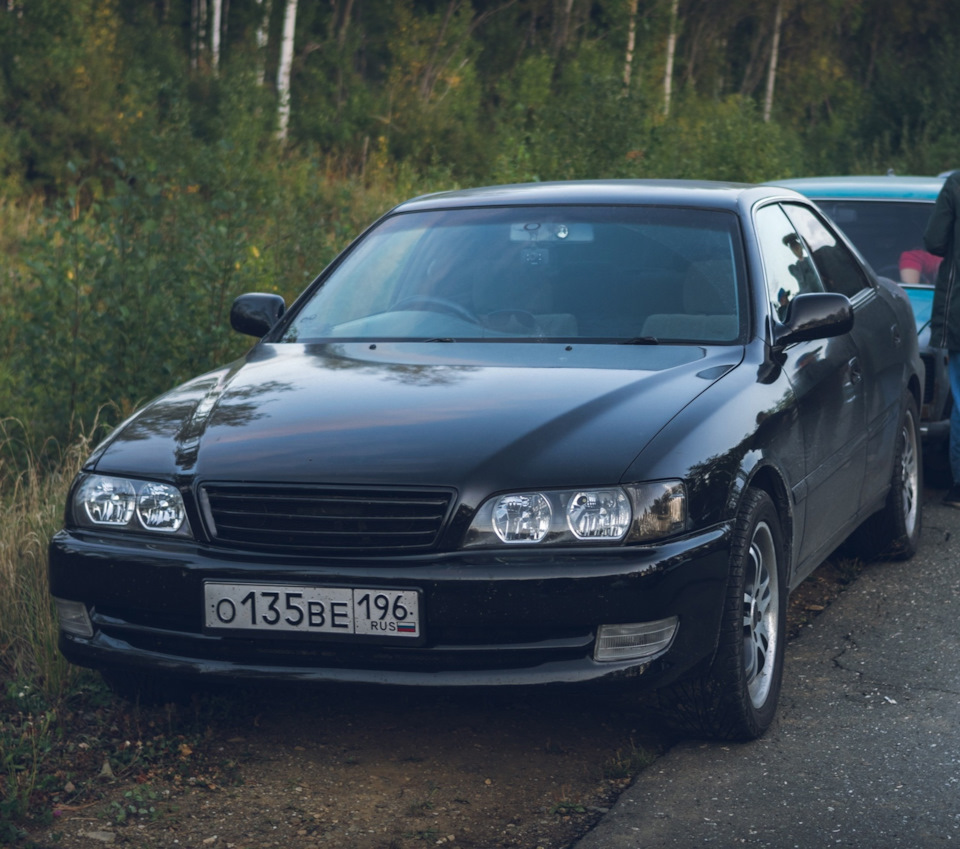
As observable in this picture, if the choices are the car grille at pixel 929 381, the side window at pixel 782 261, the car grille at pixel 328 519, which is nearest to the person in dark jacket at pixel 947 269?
the car grille at pixel 929 381

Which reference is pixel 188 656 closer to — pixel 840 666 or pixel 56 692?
pixel 56 692

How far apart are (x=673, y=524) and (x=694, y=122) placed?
2330 cm

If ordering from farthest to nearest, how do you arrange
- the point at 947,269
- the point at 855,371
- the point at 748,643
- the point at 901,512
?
1. the point at 947,269
2. the point at 901,512
3. the point at 855,371
4. the point at 748,643

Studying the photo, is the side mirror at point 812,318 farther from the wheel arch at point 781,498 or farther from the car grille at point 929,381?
the car grille at point 929,381

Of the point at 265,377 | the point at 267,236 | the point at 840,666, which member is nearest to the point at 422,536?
the point at 265,377

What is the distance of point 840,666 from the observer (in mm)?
4859

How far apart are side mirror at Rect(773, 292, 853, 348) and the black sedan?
0.01 metres

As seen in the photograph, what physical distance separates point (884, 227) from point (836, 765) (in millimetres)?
5066

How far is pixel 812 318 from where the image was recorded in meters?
4.62

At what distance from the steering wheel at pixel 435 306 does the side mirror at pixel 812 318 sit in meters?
1.01

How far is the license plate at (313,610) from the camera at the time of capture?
3.56 meters

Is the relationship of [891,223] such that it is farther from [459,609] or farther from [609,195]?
[459,609]

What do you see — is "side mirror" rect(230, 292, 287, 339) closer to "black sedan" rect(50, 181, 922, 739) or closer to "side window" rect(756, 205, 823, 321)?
"black sedan" rect(50, 181, 922, 739)

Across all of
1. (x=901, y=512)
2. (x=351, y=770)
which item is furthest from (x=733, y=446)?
(x=901, y=512)
